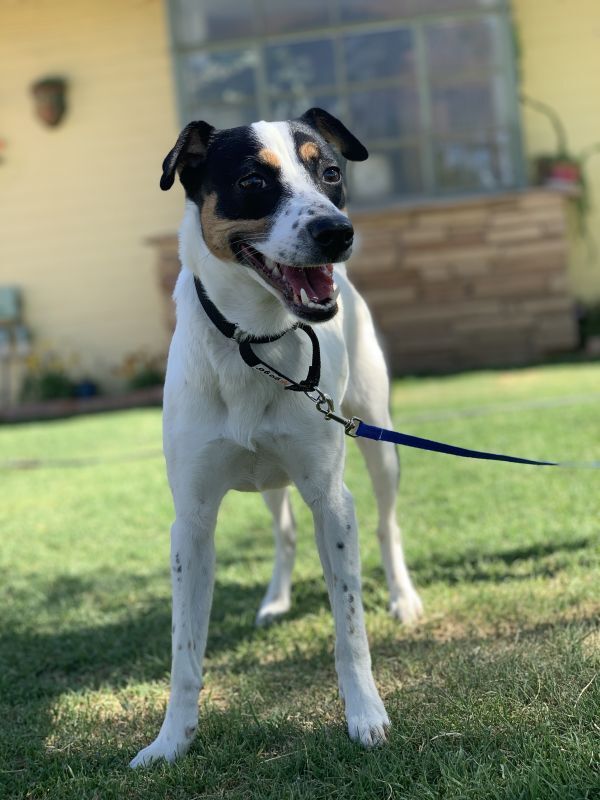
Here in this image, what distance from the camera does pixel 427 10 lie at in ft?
37.7

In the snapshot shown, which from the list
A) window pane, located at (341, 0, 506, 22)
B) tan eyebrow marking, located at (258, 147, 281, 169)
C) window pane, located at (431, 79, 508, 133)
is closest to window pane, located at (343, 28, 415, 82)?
window pane, located at (341, 0, 506, 22)

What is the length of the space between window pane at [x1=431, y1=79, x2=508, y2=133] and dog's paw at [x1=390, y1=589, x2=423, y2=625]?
912 centimetres

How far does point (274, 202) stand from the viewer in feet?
8.62

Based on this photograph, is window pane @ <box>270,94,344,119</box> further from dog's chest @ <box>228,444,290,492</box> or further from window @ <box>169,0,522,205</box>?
dog's chest @ <box>228,444,290,492</box>

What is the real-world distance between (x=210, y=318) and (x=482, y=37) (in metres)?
10.1

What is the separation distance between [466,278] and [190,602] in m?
9.36

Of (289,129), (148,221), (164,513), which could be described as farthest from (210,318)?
(148,221)

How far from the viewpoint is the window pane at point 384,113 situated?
1171cm

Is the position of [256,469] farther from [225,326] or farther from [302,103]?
[302,103]

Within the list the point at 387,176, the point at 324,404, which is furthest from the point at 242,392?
the point at 387,176

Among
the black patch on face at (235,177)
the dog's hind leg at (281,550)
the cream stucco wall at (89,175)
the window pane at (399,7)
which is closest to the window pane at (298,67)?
the window pane at (399,7)

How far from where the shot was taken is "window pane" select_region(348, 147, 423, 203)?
38.8 feet

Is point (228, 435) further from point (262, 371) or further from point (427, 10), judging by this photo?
point (427, 10)

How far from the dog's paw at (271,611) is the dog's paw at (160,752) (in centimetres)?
106
